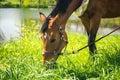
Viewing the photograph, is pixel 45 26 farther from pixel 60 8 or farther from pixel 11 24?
pixel 11 24

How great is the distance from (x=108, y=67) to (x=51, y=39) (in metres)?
0.95

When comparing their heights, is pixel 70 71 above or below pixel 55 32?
below

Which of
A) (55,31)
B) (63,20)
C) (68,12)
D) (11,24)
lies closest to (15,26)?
(11,24)

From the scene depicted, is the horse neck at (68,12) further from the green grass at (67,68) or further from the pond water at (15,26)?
the pond water at (15,26)

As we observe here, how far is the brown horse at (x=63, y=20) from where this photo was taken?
4.51 m

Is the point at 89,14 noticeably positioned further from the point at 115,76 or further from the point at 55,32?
the point at 115,76

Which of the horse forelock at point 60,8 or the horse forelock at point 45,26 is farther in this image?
the horse forelock at point 60,8

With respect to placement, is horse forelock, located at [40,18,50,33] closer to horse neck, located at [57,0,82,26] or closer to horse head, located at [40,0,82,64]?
horse head, located at [40,0,82,64]

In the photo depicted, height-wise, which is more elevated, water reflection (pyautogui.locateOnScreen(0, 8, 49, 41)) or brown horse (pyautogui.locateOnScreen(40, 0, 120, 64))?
brown horse (pyautogui.locateOnScreen(40, 0, 120, 64))

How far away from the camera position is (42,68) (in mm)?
4348

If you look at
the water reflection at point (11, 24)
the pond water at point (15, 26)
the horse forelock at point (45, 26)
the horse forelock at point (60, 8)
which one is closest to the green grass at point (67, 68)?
the horse forelock at point (45, 26)

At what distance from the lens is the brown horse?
451 centimetres

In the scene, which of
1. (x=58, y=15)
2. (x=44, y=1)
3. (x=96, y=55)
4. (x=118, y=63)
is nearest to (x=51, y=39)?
(x=58, y=15)

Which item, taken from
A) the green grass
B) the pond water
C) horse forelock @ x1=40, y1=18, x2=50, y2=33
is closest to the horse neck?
horse forelock @ x1=40, y1=18, x2=50, y2=33
